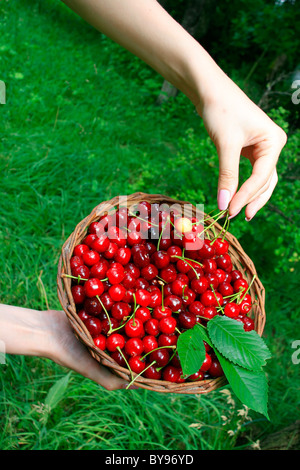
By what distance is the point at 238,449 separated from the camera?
1.92 m

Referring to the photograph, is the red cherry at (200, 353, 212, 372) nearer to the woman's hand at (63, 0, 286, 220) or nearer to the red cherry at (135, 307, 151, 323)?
the red cherry at (135, 307, 151, 323)

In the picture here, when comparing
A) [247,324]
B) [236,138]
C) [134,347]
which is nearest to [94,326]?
[134,347]

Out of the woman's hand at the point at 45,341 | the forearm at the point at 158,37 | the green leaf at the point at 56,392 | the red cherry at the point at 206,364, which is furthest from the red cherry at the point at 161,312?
the forearm at the point at 158,37

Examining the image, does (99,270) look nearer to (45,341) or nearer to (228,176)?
(45,341)

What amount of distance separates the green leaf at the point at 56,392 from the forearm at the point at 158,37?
4.98 ft

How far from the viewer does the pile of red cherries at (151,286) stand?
4.42 feet

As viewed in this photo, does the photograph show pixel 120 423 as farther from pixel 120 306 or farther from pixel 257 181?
pixel 257 181

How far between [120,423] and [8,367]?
668mm

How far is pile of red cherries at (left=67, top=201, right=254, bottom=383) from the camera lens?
1.35 meters

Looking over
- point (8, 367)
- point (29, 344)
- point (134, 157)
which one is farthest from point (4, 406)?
point (134, 157)

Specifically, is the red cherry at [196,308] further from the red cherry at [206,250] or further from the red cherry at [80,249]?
the red cherry at [80,249]

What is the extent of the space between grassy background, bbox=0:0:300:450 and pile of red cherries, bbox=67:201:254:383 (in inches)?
25.3

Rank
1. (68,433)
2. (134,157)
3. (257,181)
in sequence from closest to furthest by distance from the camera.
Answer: (257,181)
(68,433)
(134,157)

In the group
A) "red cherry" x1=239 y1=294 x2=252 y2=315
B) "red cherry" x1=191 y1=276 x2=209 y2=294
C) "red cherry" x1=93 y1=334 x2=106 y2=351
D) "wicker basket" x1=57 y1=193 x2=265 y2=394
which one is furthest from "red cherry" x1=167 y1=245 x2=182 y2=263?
"red cherry" x1=93 y1=334 x2=106 y2=351
